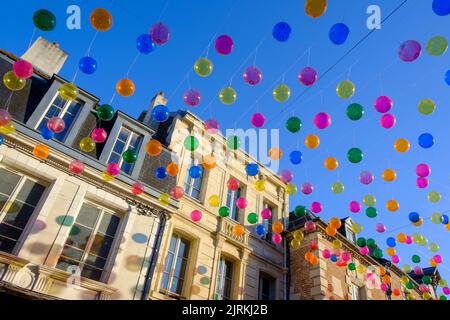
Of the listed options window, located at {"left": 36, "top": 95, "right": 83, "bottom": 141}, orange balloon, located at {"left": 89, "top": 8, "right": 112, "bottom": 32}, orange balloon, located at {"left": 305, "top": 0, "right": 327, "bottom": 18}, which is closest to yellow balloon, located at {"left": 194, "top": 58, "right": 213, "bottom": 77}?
orange balloon, located at {"left": 89, "top": 8, "right": 112, "bottom": 32}

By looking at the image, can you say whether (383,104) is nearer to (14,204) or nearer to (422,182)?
(422,182)

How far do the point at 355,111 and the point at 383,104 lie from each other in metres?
0.48

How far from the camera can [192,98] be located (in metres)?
5.93

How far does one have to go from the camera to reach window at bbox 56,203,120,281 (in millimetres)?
6730

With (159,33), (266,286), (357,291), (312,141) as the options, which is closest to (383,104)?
(312,141)

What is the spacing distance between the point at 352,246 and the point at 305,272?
294 centimetres

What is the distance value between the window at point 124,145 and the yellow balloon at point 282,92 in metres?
4.75

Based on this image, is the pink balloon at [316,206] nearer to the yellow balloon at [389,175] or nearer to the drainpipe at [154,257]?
the yellow balloon at [389,175]

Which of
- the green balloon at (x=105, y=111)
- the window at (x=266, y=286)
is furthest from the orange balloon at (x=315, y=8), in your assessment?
the window at (x=266, y=286)

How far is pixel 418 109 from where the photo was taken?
5.37m

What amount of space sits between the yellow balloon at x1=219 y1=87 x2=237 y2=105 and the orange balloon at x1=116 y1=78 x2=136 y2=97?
1.58m

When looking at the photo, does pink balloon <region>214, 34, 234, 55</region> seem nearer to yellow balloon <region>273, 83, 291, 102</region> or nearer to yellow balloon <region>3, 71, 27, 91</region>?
yellow balloon <region>273, 83, 291, 102</region>

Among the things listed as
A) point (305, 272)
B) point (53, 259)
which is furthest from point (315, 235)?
point (53, 259)

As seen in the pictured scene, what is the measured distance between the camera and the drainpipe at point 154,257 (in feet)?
23.6
